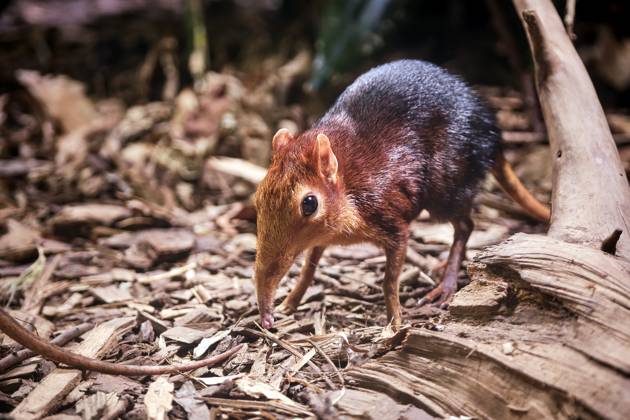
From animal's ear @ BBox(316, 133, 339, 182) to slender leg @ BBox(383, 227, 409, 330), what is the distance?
20.7 inches

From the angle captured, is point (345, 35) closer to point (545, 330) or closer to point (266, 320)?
point (266, 320)

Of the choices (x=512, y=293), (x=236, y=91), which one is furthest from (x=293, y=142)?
(x=236, y=91)

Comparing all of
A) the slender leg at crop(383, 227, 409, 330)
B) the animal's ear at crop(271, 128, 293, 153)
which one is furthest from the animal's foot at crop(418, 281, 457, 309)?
the animal's ear at crop(271, 128, 293, 153)

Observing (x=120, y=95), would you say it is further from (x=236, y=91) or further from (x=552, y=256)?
(x=552, y=256)

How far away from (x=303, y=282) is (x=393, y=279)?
61 cm

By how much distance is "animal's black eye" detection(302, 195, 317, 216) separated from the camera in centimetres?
286

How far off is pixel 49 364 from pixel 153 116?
4.59m

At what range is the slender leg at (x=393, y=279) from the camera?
3.09 meters

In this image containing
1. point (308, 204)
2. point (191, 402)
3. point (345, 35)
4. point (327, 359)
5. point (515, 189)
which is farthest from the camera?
point (345, 35)

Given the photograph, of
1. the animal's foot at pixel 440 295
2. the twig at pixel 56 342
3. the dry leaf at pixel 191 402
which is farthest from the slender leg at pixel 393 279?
the twig at pixel 56 342

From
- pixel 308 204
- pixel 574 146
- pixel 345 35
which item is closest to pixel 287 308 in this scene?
pixel 308 204

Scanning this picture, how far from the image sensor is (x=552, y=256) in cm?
233

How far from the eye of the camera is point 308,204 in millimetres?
2863

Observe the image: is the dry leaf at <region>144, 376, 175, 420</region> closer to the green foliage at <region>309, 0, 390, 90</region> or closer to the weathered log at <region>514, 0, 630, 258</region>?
the weathered log at <region>514, 0, 630, 258</region>
